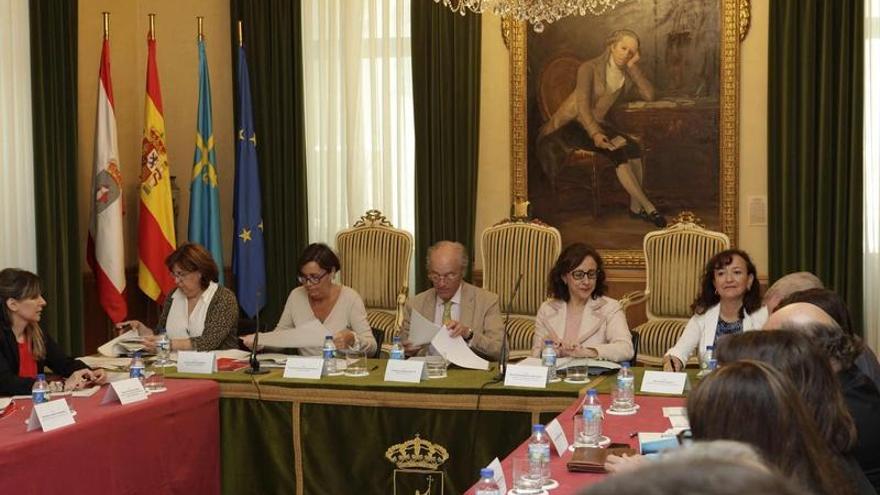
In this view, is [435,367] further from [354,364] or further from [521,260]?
[521,260]

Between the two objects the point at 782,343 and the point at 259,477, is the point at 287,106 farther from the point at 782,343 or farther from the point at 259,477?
the point at 782,343

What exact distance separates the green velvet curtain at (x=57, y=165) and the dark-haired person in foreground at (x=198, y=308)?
164 centimetres

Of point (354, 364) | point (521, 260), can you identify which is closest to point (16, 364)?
point (354, 364)

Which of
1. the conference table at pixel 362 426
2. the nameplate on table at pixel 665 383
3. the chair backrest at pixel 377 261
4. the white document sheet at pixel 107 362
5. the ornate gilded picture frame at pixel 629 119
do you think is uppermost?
the ornate gilded picture frame at pixel 629 119

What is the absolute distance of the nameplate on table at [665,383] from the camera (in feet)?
14.9

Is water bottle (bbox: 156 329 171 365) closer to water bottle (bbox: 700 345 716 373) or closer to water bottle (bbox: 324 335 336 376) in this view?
water bottle (bbox: 324 335 336 376)

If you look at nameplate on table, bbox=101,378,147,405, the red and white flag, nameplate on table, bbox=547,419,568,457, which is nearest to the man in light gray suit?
nameplate on table, bbox=101,378,147,405

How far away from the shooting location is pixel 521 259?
730 cm

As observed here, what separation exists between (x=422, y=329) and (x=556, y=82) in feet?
11.3

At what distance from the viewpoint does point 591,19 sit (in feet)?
26.6

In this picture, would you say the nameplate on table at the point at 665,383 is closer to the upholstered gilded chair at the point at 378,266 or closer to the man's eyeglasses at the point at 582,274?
the man's eyeglasses at the point at 582,274

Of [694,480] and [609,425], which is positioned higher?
[694,480]

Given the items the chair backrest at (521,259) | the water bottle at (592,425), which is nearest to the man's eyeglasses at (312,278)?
the chair backrest at (521,259)

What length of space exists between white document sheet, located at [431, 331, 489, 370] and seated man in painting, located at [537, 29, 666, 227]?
10.4 ft
